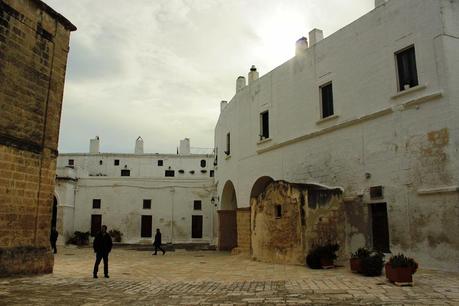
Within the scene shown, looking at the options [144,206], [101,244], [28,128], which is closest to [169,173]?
[144,206]

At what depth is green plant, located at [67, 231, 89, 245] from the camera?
28.3 metres

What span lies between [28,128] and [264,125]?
10.4m

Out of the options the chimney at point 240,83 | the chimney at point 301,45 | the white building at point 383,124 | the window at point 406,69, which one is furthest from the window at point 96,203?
the window at point 406,69

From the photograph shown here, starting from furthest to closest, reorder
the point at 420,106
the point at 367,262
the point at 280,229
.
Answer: the point at 280,229
the point at 420,106
the point at 367,262

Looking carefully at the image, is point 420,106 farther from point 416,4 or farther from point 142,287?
point 142,287

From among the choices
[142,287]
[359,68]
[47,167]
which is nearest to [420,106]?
[359,68]

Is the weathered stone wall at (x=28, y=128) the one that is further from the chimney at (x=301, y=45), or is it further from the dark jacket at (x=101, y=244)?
the chimney at (x=301, y=45)

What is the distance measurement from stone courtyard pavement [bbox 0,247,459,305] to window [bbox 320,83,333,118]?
19.8 ft

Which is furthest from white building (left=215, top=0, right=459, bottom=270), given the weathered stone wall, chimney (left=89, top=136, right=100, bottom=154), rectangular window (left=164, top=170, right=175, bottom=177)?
chimney (left=89, top=136, right=100, bottom=154)

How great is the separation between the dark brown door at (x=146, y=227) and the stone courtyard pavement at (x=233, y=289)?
19.3 metres

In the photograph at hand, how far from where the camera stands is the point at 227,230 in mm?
22688

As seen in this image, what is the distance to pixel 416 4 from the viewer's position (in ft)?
38.7

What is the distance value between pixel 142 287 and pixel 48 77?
23.4 ft

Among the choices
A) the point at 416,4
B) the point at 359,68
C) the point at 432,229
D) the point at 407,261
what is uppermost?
the point at 416,4
